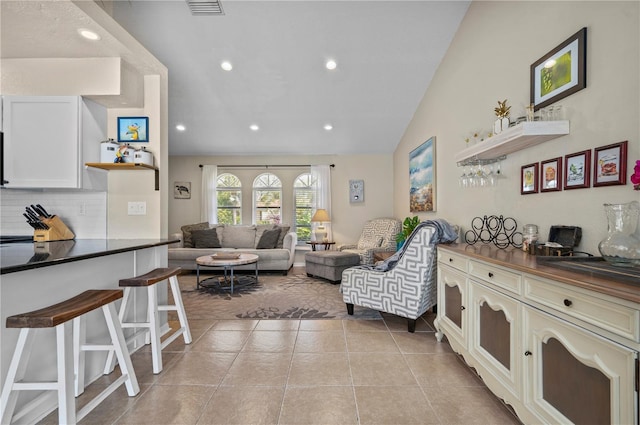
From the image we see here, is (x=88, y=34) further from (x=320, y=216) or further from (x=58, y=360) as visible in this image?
(x=320, y=216)

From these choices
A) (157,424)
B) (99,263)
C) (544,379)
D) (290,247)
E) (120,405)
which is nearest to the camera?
(544,379)

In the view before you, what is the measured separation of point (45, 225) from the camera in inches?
92.7

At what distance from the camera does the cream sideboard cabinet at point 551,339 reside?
1.00m

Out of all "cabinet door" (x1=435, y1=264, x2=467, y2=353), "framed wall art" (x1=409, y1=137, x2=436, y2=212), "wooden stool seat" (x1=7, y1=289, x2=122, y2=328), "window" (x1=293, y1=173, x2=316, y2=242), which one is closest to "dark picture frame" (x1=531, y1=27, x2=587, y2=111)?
"cabinet door" (x1=435, y1=264, x2=467, y2=353)

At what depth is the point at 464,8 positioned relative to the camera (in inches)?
129

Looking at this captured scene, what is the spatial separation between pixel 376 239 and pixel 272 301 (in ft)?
8.59

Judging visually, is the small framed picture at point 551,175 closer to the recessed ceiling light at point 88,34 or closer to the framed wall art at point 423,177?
the framed wall art at point 423,177

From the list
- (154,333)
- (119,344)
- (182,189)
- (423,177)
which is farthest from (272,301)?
(182,189)

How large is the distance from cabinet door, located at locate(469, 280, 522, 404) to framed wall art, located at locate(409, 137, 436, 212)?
7.93 feet

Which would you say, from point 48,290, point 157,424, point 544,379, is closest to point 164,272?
point 48,290

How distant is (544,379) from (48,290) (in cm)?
257

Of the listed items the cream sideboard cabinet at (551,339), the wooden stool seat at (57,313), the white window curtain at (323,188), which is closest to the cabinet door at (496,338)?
the cream sideboard cabinet at (551,339)

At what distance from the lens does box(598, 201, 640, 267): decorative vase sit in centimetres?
134

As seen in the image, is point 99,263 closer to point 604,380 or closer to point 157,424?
point 157,424
